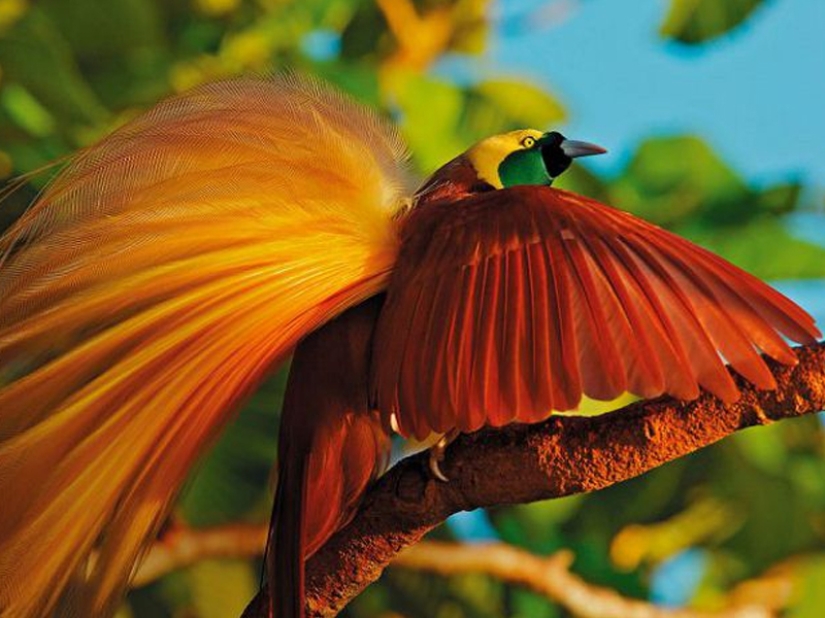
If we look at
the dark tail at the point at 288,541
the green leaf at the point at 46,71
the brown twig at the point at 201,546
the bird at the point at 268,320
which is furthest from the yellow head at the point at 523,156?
the green leaf at the point at 46,71

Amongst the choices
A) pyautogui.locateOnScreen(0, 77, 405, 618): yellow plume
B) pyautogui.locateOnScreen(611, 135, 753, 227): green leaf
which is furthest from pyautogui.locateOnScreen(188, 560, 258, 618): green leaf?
pyautogui.locateOnScreen(0, 77, 405, 618): yellow plume

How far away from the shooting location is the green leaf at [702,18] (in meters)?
3.79

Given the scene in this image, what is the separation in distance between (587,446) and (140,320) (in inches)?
17.4

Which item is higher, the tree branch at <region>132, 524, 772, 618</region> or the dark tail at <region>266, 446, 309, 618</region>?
the dark tail at <region>266, 446, 309, 618</region>

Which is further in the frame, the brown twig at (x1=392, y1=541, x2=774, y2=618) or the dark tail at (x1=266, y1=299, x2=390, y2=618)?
the brown twig at (x1=392, y1=541, x2=774, y2=618)

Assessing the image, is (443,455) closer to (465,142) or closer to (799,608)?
(465,142)

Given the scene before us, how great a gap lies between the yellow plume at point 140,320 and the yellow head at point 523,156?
25 cm

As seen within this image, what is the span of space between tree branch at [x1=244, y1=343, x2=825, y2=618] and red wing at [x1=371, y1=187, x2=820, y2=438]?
0.05 metres

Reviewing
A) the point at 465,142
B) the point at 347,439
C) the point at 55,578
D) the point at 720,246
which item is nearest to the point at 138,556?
the point at 55,578

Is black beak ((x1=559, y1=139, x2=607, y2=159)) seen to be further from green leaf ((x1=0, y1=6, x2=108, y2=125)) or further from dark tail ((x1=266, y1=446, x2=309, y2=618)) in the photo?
green leaf ((x1=0, y1=6, x2=108, y2=125))

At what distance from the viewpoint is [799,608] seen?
375 cm

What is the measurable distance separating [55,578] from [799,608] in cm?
285

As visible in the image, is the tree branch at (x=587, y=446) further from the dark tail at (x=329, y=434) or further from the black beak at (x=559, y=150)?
the black beak at (x=559, y=150)

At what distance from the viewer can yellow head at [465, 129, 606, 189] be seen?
5.41ft
